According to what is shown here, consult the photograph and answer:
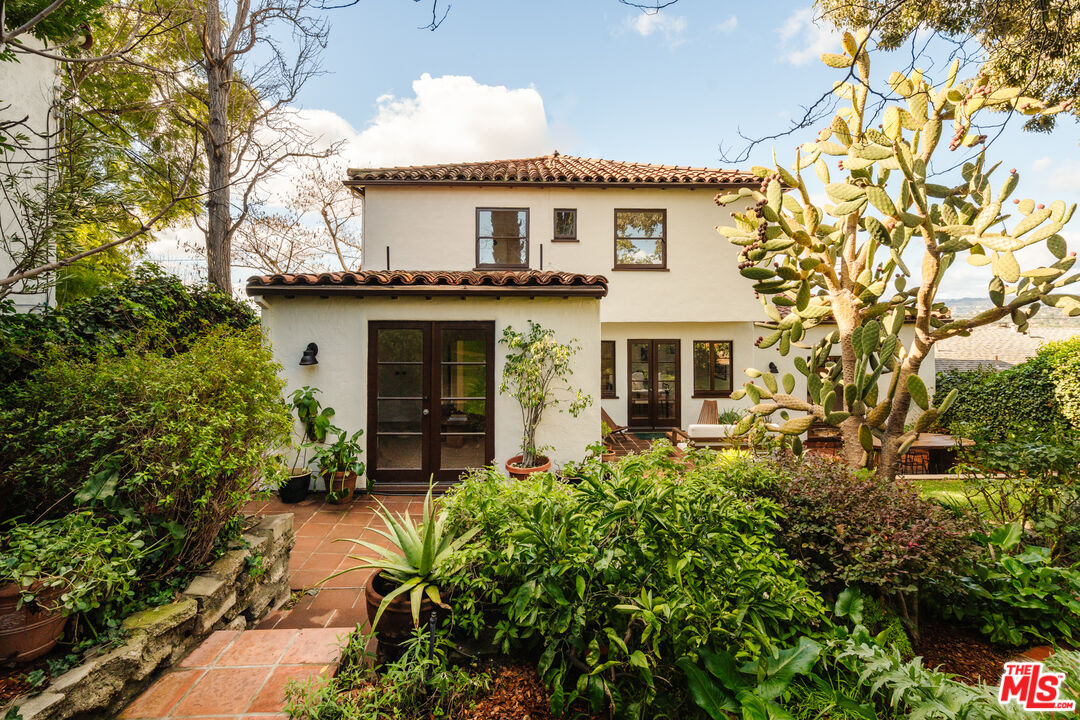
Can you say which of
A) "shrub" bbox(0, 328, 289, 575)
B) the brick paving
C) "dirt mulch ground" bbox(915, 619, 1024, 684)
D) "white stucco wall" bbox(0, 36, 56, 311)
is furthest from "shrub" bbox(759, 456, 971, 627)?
"white stucco wall" bbox(0, 36, 56, 311)

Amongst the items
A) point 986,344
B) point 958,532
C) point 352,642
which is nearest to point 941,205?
point 958,532

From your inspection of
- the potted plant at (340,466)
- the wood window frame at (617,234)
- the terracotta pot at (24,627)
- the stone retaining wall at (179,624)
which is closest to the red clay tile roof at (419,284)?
the potted plant at (340,466)

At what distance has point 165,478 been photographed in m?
3.17

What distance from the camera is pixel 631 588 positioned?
236 cm

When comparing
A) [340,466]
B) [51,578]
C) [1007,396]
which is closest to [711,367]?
[1007,396]

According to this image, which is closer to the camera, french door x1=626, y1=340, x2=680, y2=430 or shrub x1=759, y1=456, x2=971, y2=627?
shrub x1=759, y1=456, x2=971, y2=627

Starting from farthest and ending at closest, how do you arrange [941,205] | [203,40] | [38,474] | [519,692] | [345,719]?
1. [203,40]
2. [941,205]
3. [38,474]
4. [519,692]
5. [345,719]

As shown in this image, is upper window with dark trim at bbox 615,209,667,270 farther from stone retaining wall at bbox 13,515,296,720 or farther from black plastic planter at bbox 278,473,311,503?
stone retaining wall at bbox 13,515,296,720

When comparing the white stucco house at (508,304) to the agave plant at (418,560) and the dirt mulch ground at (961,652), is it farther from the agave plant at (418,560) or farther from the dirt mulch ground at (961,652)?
the dirt mulch ground at (961,652)

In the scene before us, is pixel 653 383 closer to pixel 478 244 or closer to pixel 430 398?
pixel 478 244

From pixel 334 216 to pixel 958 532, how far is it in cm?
1972

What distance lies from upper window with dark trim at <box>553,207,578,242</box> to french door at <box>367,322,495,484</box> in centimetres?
519

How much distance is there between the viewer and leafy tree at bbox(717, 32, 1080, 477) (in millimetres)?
4199

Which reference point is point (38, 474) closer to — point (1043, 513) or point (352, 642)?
point (352, 642)
